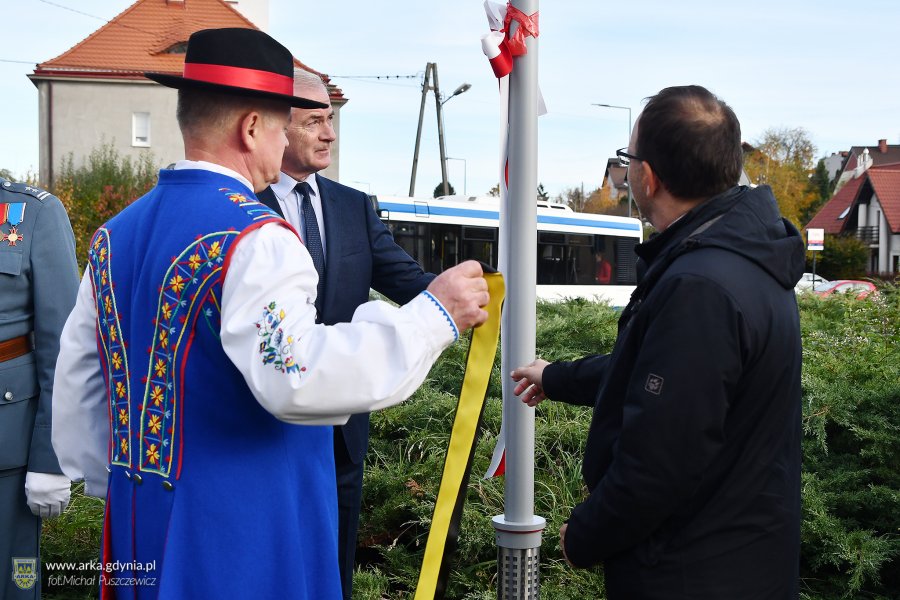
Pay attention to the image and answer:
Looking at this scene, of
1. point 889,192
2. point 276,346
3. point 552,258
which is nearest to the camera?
point 276,346

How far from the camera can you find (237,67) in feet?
6.95

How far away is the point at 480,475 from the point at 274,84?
3.23 m

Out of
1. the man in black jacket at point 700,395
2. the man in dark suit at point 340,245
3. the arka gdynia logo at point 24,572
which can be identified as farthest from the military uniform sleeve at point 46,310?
the man in black jacket at point 700,395

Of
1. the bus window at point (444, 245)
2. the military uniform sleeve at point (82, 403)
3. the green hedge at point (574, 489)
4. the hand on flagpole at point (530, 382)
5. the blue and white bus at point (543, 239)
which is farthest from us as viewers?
the bus window at point (444, 245)

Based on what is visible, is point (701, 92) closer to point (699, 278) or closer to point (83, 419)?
point (699, 278)

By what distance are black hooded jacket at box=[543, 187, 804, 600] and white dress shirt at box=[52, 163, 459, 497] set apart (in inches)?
19.5

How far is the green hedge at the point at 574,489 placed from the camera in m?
4.06

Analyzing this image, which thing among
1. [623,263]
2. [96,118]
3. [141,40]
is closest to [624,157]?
[623,263]

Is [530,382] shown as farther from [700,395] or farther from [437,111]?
[437,111]

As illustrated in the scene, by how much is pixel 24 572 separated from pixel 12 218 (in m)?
1.26

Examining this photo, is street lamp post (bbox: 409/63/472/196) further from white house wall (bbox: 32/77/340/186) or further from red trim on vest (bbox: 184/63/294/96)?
red trim on vest (bbox: 184/63/294/96)

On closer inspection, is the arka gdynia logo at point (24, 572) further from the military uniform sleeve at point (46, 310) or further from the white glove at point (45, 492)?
the military uniform sleeve at point (46, 310)

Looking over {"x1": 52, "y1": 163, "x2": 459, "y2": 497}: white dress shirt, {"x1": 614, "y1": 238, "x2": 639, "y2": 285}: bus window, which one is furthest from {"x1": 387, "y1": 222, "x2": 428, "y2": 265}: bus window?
{"x1": 52, "y1": 163, "x2": 459, "y2": 497}: white dress shirt

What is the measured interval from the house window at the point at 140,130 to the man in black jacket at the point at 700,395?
3733 centimetres
